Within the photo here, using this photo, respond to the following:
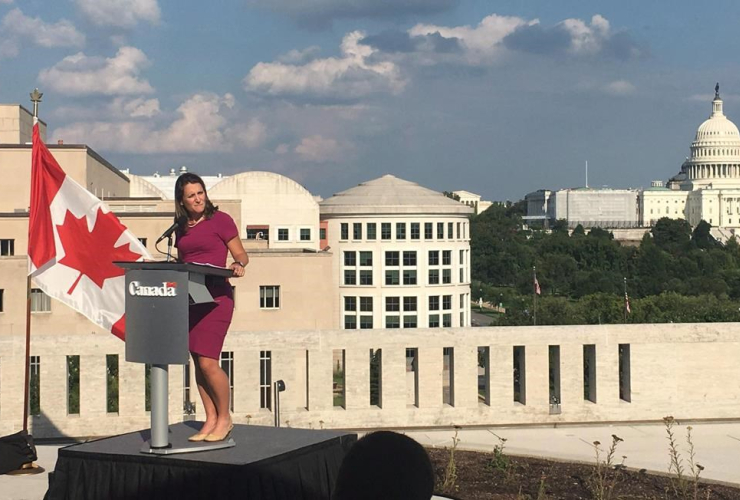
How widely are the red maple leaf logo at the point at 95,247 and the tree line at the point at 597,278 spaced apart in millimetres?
63152

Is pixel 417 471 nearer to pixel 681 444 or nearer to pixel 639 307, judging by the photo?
pixel 681 444

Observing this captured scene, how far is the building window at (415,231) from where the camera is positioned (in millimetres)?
89875

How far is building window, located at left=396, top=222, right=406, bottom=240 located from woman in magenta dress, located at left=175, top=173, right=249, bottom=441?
267ft

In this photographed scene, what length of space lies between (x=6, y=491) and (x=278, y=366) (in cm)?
466

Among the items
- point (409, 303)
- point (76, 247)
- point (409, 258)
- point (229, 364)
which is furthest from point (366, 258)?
point (76, 247)

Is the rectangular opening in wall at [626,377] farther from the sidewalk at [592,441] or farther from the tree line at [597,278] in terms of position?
the tree line at [597,278]

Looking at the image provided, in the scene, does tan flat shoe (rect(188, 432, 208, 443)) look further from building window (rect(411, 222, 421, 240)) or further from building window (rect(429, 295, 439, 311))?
building window (rect(411, 222, 421, 240))

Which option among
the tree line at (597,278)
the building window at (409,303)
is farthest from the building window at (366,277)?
the tree line at (597,278)

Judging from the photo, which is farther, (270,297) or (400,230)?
(400,230)

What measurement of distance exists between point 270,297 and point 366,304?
43156 millimetres

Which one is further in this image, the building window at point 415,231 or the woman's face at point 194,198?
the building window at point 415,231

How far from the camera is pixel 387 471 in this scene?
398 cm

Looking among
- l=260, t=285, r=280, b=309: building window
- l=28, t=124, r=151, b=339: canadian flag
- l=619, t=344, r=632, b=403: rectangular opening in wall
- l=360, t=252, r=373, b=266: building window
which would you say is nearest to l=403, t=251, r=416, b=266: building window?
l=360, t=252, r=373, b=266: building window

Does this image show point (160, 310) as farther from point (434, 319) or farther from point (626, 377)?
point (434, 319)
